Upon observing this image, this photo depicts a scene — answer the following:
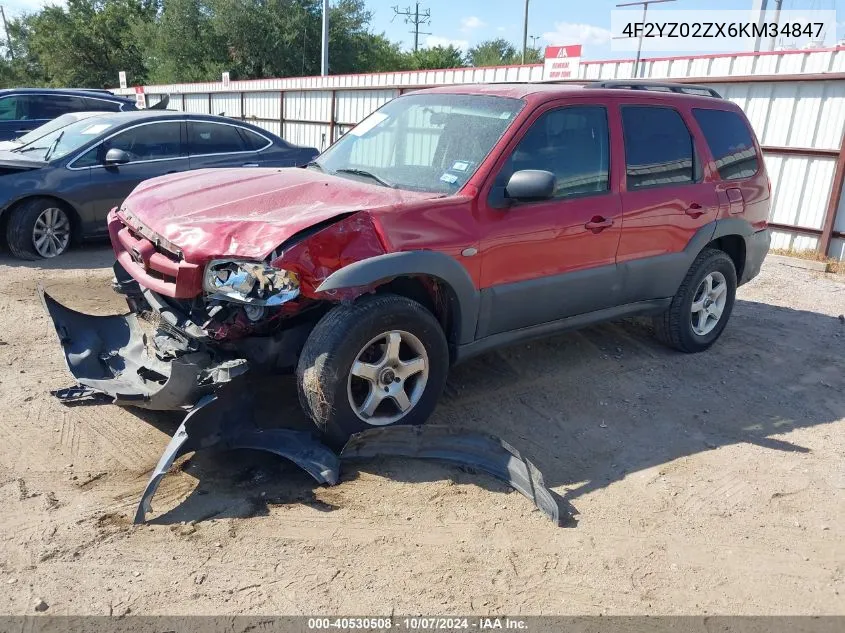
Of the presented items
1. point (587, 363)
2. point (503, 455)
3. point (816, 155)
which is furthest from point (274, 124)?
point (503, 455)

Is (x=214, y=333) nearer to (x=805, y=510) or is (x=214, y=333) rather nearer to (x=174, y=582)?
(x=174, y=582)

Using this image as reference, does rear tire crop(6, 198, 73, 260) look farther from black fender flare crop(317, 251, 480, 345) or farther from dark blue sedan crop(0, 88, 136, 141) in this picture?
black fender flare crop(317, 251, 480, 345)

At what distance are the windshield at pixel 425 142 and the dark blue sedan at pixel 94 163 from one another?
419cm

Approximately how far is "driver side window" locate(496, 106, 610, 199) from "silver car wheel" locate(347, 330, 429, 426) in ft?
3.70

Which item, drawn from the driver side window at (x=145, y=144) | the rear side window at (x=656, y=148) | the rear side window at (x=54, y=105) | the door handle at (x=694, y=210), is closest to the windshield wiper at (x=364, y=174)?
the rear side window at (x=656, y=148)

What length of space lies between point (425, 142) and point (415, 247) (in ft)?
3.54

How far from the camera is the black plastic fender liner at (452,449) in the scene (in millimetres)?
3666

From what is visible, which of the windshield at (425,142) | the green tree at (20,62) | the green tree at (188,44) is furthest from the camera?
the green tree at (20,62)

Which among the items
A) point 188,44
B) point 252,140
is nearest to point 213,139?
point 252,140

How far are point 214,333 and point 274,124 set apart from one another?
19.1 metres

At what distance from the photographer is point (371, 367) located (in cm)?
371

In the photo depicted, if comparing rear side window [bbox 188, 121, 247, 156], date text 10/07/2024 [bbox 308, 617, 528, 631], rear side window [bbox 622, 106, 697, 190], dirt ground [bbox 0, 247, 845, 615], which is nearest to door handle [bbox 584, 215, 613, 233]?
rear side window [bbox 622, 106, 697, 190]

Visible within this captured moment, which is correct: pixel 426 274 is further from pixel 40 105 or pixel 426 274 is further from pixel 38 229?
pixel 40 105

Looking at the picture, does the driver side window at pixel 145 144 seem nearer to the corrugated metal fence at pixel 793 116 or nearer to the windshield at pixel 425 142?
the windshield at pixel 425 142
